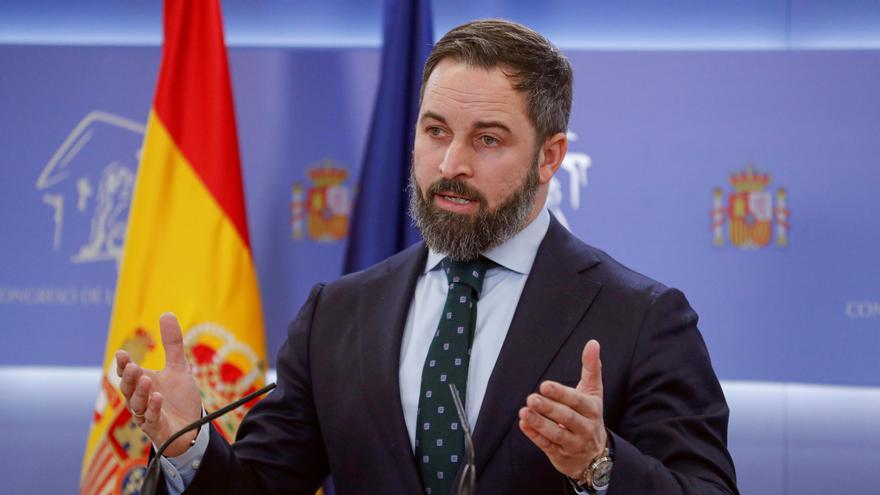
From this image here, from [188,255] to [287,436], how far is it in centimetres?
133

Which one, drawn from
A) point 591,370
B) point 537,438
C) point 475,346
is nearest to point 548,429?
point 537,438

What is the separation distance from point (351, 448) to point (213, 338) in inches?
53.4

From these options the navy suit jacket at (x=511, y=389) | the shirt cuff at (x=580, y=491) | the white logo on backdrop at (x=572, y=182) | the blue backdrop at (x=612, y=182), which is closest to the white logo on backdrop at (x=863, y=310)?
the blue backdrop at (x=612, y=182)

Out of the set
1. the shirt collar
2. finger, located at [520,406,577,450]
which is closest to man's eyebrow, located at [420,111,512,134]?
the shirt collar

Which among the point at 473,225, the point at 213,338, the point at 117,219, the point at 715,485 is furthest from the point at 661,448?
the point at 117,219

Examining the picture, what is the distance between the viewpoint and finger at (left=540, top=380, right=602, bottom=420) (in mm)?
1463

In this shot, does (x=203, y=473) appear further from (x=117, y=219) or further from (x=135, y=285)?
(x=117, y=219)

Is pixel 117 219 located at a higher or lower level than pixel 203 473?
higher

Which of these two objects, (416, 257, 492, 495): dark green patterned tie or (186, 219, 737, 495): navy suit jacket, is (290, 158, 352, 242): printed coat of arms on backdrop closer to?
(186, 219, 737, 495): navy suit jacket

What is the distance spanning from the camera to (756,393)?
353 cm

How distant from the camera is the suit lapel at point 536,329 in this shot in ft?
6.20

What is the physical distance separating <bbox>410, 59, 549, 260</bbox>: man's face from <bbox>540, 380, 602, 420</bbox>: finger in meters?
0.57

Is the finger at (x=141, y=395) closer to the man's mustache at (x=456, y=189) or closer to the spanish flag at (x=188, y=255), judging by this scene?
the man's mustache at (x=456, y=189)

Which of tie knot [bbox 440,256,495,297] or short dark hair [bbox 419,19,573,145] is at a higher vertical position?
short dark hair [bbox 419,19,573,145]
